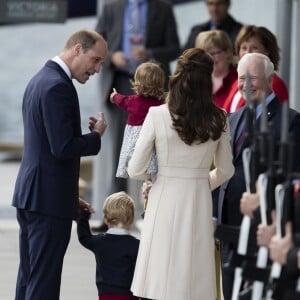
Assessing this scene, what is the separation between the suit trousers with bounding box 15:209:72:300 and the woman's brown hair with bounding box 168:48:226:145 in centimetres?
92

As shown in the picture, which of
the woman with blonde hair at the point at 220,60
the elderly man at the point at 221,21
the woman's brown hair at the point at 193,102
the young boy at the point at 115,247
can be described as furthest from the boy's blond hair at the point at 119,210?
the elderly man at the point at 221,21

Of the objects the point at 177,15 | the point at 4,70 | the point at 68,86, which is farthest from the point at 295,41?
the point at 68,86

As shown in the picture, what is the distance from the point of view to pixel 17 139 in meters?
14.0

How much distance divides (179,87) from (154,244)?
0.83 m

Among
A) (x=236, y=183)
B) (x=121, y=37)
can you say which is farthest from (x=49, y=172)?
(x=121, y=37)

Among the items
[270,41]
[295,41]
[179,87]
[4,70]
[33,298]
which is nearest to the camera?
[179,87]

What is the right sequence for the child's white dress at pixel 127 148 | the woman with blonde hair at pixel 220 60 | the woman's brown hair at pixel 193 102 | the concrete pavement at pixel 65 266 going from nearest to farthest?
the woman's brown hair at pixel 193 102, the child's white dress at pixel 127 148, the woman with blonde hair at pixel 220 60, the concrete pavement at pixel 65 266

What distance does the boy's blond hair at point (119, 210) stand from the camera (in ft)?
26.0

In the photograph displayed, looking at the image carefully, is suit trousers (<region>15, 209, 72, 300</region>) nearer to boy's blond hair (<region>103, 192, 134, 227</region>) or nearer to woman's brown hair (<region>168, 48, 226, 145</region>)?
boy's blond hair (<region>103, 192, 134, 227</region>)

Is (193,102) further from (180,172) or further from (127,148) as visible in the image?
(127,148)

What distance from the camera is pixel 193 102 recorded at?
7.30 meters

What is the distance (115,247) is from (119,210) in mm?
207

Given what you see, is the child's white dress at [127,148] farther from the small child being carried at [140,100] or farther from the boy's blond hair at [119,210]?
the boy's blond hair at [119,210]

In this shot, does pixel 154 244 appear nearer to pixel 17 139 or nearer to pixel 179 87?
pixel 179 87
